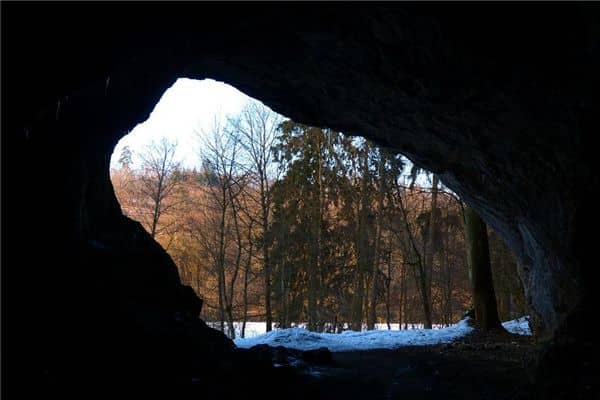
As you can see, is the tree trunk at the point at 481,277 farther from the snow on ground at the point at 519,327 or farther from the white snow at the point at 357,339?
the snow on ground at the point at 519,327

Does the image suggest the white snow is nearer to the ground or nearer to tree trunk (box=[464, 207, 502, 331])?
tree trunk (box=[464, 207, 502, 331])

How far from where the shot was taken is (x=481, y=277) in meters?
13.9

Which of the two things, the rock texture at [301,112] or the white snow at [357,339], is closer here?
the rock texture at [301,112]

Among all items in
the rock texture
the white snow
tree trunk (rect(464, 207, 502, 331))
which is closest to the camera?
the rock texture

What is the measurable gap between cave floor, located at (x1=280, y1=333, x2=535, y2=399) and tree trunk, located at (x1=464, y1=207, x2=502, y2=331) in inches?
53.1

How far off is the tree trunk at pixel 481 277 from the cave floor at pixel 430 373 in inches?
53.1

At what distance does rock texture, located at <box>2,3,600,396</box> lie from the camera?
4023 millimetres

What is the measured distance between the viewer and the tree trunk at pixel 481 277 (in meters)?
13.7

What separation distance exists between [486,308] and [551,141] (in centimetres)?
999


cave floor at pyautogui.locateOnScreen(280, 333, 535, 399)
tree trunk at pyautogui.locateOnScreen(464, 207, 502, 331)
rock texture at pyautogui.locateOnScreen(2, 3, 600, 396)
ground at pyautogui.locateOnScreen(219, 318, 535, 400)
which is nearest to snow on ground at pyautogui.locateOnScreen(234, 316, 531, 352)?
tree trunk at pyautogui.locateOnScreen(464, 207, 502, 331)

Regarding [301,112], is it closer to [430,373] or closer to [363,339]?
[430,373]

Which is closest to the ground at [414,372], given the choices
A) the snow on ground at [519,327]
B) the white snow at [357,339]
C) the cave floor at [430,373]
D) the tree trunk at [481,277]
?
the cave floor at [430,373]

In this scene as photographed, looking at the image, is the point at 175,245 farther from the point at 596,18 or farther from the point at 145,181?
the point at 596,18

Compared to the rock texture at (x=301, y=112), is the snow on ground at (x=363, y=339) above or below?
below
